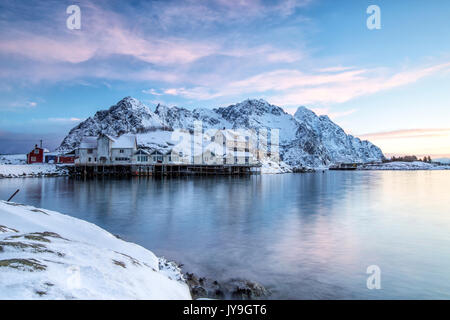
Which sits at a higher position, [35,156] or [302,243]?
[35,156]

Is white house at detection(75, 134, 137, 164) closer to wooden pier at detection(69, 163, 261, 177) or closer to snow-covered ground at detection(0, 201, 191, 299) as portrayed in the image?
wooden pier at detection(69, 163, 261, 177)

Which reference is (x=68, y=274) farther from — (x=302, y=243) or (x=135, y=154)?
(x=135, y=154)

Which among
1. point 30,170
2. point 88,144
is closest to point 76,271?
point 88,144

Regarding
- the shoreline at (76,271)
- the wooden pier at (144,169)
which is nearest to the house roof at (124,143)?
the wooden pier at (144,169)

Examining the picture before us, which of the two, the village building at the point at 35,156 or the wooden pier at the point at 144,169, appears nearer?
the wooden pier at the point at 144,169

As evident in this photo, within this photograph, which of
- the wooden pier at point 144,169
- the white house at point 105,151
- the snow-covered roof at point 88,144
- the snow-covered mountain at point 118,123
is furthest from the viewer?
the snow-covered mountain at point 118,123

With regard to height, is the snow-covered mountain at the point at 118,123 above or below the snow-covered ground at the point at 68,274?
above

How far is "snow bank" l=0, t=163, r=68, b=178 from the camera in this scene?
244ft

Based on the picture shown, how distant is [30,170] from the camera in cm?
8212

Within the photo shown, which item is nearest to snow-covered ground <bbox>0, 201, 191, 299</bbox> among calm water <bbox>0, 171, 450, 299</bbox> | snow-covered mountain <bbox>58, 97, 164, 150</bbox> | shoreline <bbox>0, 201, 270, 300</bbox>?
shoreline <bbox>0, 201, 270, 300</bbox>

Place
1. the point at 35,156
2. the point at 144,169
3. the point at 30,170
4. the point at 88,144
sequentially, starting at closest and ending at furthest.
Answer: the point at 30,170
the point at 88,144
the point at 144,169
the point at 35,156

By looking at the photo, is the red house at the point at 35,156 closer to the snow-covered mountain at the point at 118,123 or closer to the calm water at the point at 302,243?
the snow-covered mountain at the point at 118,123

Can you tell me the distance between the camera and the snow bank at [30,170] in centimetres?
7446

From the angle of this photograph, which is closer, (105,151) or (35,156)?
(105,151)
